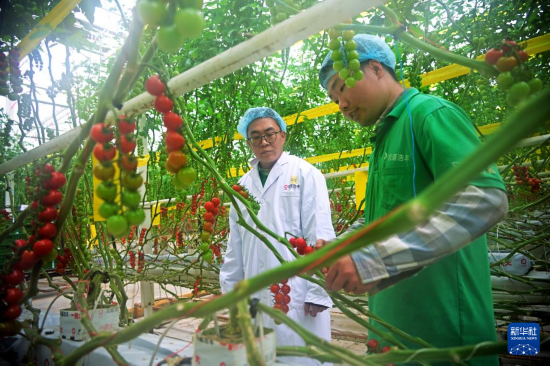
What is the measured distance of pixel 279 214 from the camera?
7.65 feet

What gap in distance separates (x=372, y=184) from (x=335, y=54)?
→ 2.14 ft

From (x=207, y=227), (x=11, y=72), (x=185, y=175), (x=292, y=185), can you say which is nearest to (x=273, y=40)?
(x=185, y=175)

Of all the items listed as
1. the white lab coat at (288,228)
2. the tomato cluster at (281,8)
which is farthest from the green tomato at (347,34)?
the white lab coat at (288,228)

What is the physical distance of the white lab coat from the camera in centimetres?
213

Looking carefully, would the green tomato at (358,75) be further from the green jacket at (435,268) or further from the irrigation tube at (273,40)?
the irrigation tube at (273,40)

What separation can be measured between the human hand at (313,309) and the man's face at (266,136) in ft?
3.16

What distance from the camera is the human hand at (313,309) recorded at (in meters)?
2.07

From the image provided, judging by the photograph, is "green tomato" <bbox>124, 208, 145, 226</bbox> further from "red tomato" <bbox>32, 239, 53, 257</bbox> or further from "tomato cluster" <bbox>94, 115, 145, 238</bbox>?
"red tomato" <bbox>32, 239, 53, 257</bbox>

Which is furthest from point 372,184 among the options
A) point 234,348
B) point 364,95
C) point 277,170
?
point 234,348

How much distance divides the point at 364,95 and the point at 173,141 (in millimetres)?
1061

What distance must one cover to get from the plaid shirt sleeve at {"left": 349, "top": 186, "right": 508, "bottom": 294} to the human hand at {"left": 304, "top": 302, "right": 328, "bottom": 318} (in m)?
1.19

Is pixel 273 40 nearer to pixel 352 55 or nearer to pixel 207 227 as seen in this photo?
pixel 352 55

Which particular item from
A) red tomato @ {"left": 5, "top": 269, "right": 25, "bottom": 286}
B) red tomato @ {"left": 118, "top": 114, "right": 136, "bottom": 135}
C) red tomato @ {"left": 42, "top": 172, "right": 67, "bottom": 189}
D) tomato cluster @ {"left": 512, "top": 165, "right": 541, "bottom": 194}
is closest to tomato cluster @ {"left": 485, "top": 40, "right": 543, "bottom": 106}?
red tomato @ {"left": 118, "top": 114, "right": 136, "bottom": 135}

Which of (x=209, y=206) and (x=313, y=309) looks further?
(x=313, y=309)
